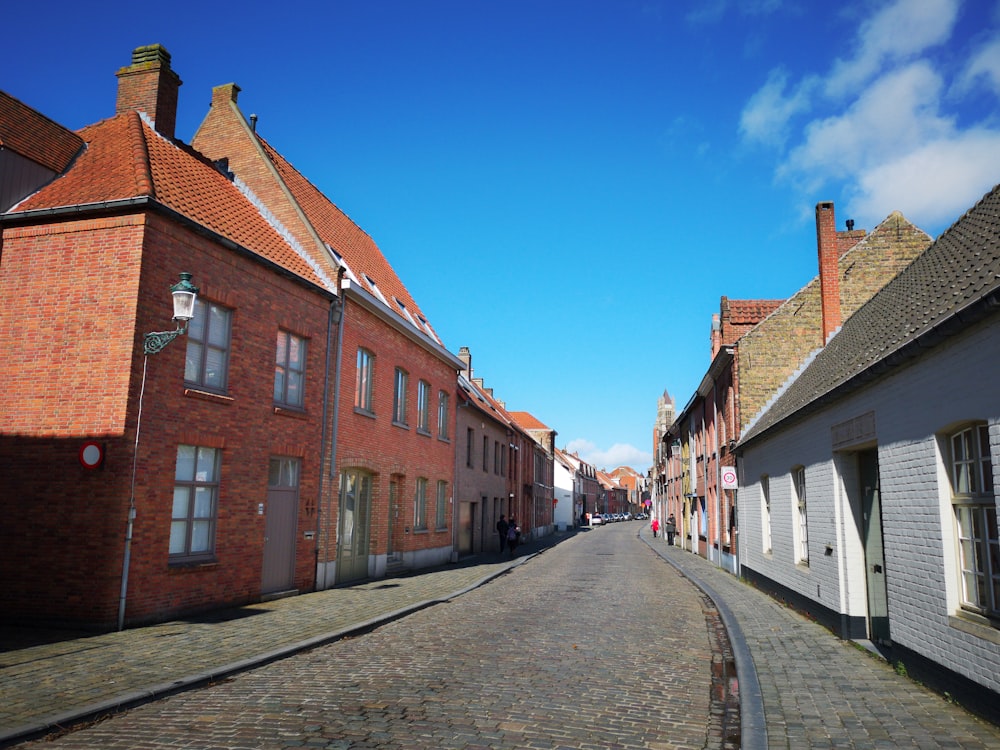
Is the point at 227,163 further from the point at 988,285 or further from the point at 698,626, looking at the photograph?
the point at 988,285

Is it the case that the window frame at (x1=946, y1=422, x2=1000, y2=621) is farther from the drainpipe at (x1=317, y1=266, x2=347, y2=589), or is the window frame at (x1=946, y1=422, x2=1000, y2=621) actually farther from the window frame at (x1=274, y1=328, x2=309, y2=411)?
the drainpipe at (x1=317, y1=266, x2=347, y2=589)

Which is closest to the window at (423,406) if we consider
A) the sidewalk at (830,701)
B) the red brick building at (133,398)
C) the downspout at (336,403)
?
the downspout at (336,403)

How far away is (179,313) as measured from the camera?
34.0 ft

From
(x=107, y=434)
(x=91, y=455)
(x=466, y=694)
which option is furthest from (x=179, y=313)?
(x=466, y=694)

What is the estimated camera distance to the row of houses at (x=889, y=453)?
21.8 feet

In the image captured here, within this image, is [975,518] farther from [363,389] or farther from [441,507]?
[441,507]

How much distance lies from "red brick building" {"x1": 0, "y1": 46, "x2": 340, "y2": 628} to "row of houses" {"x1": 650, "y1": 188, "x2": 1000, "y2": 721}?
9.61m

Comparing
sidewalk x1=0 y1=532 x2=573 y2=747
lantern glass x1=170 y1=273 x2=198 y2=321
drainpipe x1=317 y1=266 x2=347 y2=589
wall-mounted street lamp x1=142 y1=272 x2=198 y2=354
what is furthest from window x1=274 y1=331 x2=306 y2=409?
lantern glass x1=170 y1=273 x2=198 y2=321

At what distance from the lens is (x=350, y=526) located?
1773 cm

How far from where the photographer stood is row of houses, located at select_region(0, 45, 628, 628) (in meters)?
10.6

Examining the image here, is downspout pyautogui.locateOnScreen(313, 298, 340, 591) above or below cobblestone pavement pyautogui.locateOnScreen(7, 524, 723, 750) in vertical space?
above

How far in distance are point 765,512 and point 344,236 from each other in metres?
13.9

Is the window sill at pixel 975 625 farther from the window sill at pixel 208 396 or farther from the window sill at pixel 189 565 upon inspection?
the window sill at pixel 208 396

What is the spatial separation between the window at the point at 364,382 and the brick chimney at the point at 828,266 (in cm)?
1173
